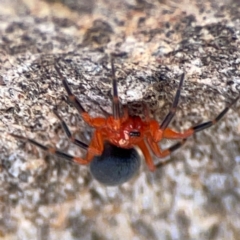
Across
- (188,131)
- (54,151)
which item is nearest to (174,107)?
(188,131)

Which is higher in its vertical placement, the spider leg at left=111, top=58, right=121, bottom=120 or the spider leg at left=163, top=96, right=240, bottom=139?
the spider leg at left=111, top=58, right=121, bottom=120

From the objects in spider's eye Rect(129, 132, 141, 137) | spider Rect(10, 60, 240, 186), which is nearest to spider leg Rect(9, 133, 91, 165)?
spider Rect(10, 60, 240, 186)

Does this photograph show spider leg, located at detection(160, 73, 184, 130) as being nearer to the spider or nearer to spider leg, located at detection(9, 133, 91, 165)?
the spider

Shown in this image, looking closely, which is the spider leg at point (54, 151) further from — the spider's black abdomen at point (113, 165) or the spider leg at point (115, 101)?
the spider leg at point (115, 101)

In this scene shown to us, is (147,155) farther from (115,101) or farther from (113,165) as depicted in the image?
(115,101)

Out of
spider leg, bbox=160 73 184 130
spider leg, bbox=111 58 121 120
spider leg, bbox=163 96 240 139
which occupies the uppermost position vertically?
spider leg, bbox=111 58 121 120

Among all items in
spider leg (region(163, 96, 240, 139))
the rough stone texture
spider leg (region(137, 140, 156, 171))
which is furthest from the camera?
spider leg (region(137, 140, 156, 171))

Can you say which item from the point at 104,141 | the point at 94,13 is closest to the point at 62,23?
the point at 94,13

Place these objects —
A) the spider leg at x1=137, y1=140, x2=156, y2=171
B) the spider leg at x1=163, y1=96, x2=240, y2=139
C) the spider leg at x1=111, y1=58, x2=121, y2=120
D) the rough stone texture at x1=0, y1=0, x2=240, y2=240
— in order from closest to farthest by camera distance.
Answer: the rough stone texture at x1=0, y1=0, x2=240, y2=240
the spider leg at x1=111, y1=58, x2=121, y2=120
the spider leg at x1=163, y1=96, x2=240, y2=139
the spider leg at x1=137, y1=140, x2=156, y2=171
